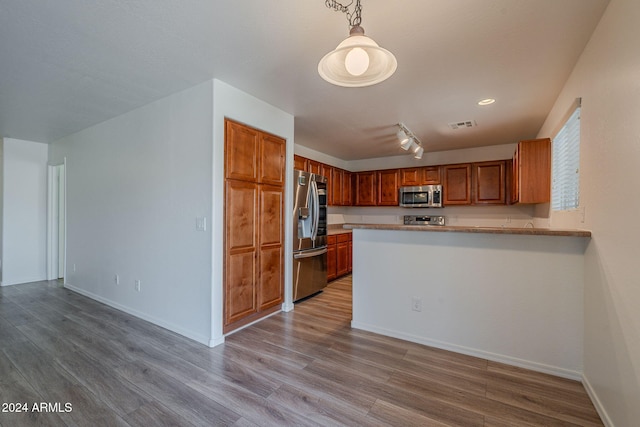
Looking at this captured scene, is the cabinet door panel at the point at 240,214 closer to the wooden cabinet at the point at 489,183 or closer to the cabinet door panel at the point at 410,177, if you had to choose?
the cabinet door panel at the point at 410,177

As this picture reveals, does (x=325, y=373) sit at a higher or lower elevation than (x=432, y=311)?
lower

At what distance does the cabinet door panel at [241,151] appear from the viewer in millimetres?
2797

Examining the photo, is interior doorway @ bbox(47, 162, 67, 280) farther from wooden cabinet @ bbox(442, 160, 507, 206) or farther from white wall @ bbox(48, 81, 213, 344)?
wooden cabinet @ bbox(442, 160, 507, 206)

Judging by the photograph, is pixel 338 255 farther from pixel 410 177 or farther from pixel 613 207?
pixel 613 207

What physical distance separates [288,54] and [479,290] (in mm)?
2544

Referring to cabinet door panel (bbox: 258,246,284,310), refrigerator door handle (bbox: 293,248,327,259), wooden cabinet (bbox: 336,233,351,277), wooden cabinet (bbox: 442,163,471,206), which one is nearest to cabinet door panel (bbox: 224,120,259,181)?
cabinet door panel (bbox: 258,246,284,310)

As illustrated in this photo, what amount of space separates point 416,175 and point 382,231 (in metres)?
3.01

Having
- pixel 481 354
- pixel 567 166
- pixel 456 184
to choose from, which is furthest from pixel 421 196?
pixel 481 354

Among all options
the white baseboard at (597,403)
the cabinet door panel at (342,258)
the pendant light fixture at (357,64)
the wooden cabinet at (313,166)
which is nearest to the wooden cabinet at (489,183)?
the cabinet door panel at (342,258)

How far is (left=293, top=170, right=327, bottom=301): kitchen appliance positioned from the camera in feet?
12.4

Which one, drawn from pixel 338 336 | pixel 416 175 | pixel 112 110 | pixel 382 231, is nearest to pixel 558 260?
pixel 382 231

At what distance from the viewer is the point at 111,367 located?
2.27 metres

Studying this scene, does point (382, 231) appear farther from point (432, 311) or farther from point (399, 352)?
point (399, 352)

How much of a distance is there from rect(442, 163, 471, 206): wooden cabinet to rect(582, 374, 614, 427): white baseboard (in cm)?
341
